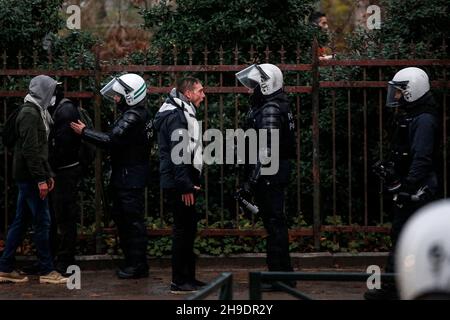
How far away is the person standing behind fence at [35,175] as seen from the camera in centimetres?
875

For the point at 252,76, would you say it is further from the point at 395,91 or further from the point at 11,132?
the point at 11,132

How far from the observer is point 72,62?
10602 mm

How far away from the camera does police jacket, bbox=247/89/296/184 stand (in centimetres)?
849

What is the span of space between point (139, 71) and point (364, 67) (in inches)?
93.8

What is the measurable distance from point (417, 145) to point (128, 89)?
2887 millimetres

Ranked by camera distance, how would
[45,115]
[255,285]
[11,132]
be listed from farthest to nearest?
[45,115] < [11,132] < [255,285]

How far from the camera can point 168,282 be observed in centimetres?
934

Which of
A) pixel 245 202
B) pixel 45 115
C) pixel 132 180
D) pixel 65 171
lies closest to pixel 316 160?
pixel 245 202

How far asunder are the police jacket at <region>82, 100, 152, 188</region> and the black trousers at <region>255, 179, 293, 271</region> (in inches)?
50.3

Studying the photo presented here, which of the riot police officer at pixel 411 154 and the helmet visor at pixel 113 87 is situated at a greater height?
the helmet visor at pixel 113 87

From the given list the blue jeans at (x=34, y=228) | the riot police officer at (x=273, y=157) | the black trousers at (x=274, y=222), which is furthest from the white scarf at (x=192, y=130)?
the blue jeans at (x=34, y=228)

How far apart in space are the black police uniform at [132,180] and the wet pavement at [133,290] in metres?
0.26

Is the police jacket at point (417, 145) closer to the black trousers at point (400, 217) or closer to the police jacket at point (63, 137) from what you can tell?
the black trousers at point (400, 217)
